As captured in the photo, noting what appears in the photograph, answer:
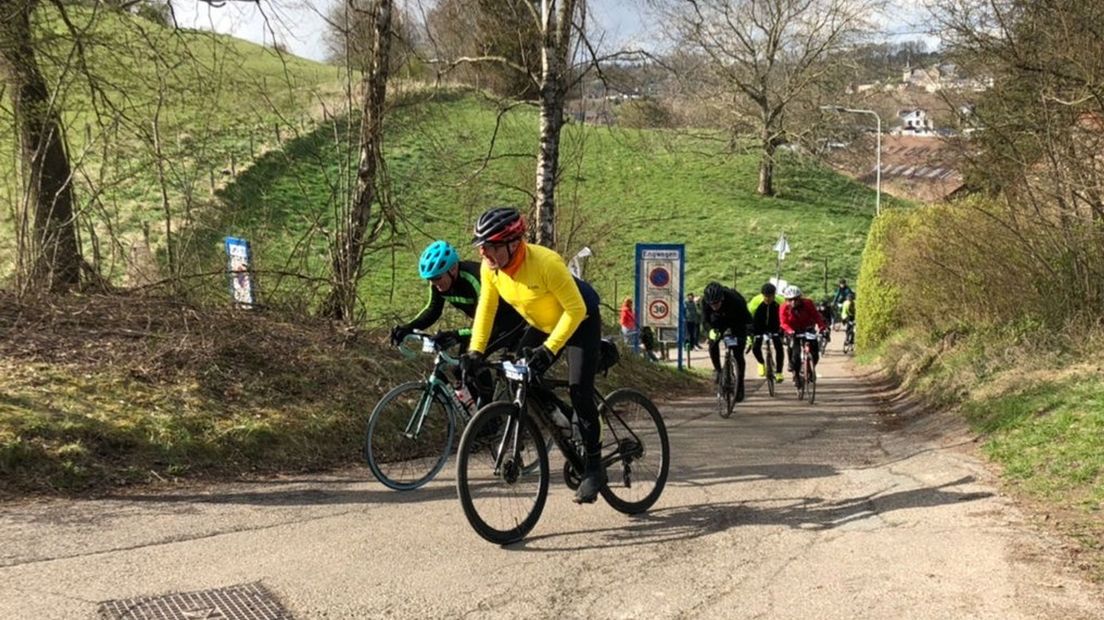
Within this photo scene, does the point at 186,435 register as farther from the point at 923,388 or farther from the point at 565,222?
the point at 565,222

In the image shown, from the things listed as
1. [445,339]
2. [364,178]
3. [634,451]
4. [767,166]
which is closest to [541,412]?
[634,451]

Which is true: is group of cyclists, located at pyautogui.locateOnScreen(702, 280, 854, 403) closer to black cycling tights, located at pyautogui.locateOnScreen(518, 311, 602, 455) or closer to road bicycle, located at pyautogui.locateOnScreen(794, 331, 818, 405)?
road bicycle, located at pyautogui.locateOnScreen(794, 331, 818, 405)

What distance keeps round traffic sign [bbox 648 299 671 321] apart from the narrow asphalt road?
10679 millimetres

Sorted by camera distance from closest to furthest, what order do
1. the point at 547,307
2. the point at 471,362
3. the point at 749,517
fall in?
the point at 471,362
the point at 547,307
the point at 749,517

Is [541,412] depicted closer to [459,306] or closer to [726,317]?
[459,306]

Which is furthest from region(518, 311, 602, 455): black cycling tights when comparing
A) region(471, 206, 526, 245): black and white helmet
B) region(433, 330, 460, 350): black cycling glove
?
region(433, 330, 460, 350): black cycling glove

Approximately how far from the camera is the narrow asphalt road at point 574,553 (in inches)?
171

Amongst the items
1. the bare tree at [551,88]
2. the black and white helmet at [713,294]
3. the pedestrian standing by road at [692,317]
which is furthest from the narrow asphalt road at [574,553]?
the pedestrian standing by road at [692,317]

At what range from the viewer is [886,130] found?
52.3 metres

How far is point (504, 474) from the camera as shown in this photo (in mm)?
5375

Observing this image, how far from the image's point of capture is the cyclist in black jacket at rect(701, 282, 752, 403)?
1201 cm

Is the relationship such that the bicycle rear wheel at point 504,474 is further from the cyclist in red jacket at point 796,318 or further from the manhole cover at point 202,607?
the cyclist in red jacket at point 796,318

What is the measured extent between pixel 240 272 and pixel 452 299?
393 cm

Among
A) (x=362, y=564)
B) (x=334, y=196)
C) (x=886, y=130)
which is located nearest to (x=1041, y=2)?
(x=334, y=196)
